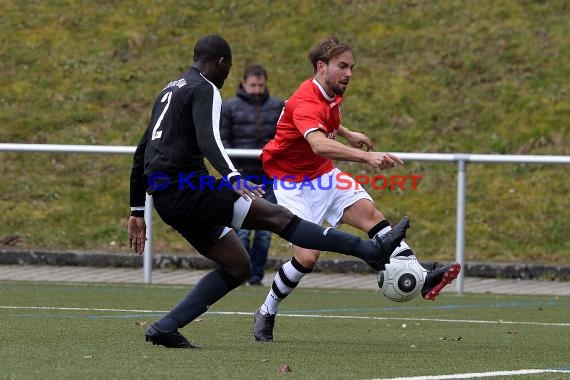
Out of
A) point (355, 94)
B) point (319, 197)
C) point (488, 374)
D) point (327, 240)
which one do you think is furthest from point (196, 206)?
point (355, 94)

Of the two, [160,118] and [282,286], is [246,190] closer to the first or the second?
[160,118]

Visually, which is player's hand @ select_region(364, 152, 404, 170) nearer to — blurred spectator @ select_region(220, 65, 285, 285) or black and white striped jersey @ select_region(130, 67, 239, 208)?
black and white striped jersey @ select_region(130, 67, 239, 208)

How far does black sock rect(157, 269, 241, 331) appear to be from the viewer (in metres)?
8.25

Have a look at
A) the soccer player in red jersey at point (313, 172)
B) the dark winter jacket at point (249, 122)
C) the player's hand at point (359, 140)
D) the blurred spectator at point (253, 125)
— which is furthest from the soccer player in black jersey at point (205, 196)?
the dark winter jacket at point (249, 122)

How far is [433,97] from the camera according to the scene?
70.3 feet

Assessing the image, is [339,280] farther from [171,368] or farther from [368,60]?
[171,368]

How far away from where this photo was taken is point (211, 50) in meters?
8.14

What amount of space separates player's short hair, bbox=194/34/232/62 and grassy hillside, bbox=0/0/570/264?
914 centimetres

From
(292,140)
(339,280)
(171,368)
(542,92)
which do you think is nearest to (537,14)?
(542,92)

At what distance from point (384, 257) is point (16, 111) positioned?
14.7m

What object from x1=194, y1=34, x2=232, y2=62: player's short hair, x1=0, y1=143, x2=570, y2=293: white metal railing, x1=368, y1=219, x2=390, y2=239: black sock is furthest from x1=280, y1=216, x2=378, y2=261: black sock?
x1=0, y1=143, x2=570, y2=293: white metal railing

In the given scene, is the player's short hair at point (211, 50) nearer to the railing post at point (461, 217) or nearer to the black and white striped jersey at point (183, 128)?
the black and white striped jersey at point (183, 128)

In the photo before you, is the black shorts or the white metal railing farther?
the white metal railing

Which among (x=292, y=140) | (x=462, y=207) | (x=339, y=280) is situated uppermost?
(x=292, y=140)
